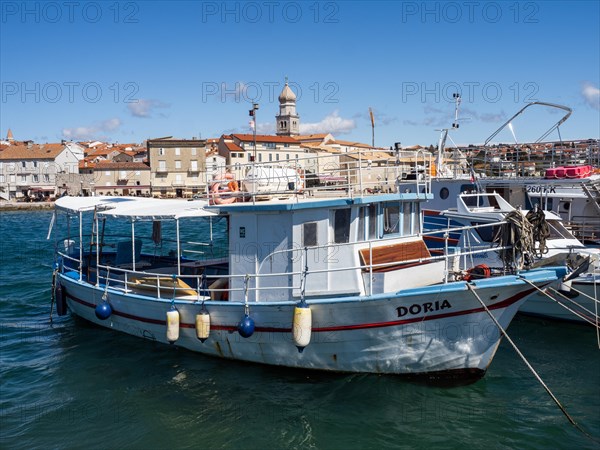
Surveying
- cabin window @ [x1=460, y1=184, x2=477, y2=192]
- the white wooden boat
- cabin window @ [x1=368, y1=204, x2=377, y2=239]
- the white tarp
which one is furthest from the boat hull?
cabin window @ [x1=460, y1=184, x2=477, y2=192]

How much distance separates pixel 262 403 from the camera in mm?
10867

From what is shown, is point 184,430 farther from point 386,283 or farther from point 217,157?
point 217,157

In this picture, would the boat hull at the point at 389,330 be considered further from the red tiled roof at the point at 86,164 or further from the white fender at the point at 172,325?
the red tiled roof at the point at 86,164

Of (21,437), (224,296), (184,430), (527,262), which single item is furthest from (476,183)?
(21,437)

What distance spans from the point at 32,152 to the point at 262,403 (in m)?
90.5

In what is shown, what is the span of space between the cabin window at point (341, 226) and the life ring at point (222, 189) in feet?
8.22

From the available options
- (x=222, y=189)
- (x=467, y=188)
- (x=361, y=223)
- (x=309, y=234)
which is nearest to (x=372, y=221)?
(x=361, y=223)

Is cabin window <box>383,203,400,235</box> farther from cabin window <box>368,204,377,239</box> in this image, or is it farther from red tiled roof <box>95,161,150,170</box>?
red tiled roof <box>95,161,150,170</box>

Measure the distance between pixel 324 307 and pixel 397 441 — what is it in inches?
110

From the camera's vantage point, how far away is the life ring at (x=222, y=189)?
12727 millimetres

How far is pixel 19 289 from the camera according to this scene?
21.0m

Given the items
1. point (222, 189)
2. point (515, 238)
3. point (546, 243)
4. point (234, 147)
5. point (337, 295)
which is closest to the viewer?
point (515, 238)

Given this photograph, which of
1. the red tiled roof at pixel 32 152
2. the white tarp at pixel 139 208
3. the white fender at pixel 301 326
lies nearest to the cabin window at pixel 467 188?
the white tarp at pixel 139 208

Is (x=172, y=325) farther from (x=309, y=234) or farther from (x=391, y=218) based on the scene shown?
(x=391, y=218)
